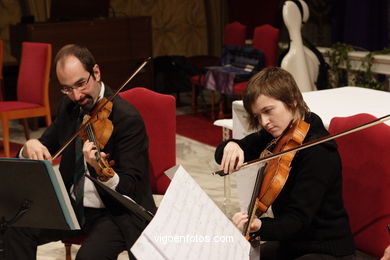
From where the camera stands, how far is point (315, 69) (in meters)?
4.77

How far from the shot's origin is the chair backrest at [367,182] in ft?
6.68

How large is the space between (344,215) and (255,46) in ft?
14.7

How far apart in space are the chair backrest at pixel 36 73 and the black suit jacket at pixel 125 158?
2769 mm

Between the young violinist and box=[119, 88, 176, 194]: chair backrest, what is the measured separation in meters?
0.77

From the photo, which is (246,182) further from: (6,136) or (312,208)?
(6,136)

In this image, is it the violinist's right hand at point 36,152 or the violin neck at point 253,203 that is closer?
the violin neck at point 253,203

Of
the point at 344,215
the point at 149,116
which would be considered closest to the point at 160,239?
the point at 344,215

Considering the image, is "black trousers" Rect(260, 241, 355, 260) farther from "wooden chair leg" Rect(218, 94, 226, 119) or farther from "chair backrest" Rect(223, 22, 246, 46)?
"chair backrest" Rect(223, 22, 246, 46)

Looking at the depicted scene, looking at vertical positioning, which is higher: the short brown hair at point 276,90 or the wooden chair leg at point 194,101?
the short brown hair at point 276,90

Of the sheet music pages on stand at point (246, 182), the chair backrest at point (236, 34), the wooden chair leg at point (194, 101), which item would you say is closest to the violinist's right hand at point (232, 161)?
the sheet music pages on stand at point (246, 182)

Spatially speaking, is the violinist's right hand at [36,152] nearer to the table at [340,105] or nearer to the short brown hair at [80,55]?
the short brown hair at [80,55]

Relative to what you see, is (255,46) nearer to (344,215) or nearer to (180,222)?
(344,215)

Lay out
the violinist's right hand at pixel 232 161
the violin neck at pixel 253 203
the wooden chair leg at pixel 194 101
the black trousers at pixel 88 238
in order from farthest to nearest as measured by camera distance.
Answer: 1. the wooden chair leg at pixel 194 101
2. the black trousers at pixel 88 238
3. the violinist's right hand at pixel 232 161
4. the violin neck at pixel 253 203

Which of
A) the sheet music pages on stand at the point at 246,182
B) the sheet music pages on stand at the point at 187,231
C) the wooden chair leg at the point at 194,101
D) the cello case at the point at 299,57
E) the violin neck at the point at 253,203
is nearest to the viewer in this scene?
the sheet music pages on stand at the point at 187,231
